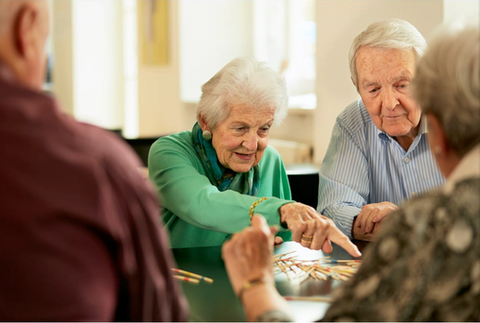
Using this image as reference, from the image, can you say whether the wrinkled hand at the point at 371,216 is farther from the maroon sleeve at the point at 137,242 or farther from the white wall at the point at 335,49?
the white wall at the point at 335,49

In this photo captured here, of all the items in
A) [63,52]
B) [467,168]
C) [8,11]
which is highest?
[63,52]

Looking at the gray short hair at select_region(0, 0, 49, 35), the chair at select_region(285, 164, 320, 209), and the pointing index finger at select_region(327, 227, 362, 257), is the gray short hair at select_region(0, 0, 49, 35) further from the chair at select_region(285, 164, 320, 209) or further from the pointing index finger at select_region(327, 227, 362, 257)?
the chair at select_region(285, 164, 320, 209)

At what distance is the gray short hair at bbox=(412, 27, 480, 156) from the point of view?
1.02 m

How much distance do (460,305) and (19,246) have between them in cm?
70

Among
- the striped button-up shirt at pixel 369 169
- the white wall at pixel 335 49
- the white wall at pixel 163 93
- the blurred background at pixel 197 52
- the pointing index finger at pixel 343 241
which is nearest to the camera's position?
the pointing index finger at pixel 343 241

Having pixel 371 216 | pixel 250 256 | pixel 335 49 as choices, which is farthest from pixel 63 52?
pixel 250 256

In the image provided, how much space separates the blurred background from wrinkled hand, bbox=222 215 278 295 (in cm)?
157

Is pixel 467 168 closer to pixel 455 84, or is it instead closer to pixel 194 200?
pixel 455 84

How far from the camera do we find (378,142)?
8.12ft

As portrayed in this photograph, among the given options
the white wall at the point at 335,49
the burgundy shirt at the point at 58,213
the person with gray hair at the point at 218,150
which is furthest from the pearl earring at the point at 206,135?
the white wall at the point at 335,49

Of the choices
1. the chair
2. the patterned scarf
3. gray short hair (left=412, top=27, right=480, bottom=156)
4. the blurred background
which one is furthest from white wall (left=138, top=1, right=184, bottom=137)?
gray short hair (left=412, top=27, right=480, bottom=156)

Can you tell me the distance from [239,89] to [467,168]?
1.25m

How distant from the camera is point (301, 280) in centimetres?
163

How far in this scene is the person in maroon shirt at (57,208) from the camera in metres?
0.85
